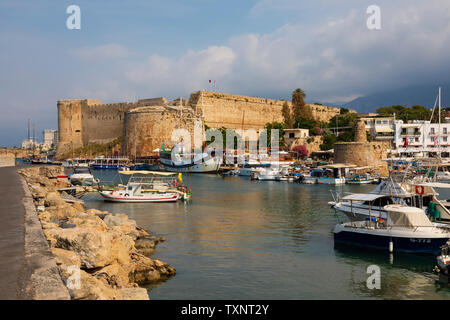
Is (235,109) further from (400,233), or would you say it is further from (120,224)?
(400,233)

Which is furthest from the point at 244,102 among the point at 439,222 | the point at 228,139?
the point at 439,222

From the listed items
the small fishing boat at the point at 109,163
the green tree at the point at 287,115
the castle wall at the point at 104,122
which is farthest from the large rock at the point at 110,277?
the green tree at the point at 287,115

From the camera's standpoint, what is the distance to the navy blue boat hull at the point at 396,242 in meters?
12.1

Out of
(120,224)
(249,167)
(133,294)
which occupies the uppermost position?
(249,167)

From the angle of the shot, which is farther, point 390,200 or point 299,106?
point 299,106

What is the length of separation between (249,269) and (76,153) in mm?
66428

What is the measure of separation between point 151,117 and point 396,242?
50.8 m

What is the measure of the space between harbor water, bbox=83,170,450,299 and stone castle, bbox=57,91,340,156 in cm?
3994

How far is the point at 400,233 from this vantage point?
12.5 m

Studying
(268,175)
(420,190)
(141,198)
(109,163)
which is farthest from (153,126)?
(420,190)

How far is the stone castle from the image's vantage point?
196ft

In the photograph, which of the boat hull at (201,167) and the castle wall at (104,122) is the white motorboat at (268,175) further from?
the castle wall at (104,122)

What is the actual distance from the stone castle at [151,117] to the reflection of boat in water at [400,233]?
1851 inches
